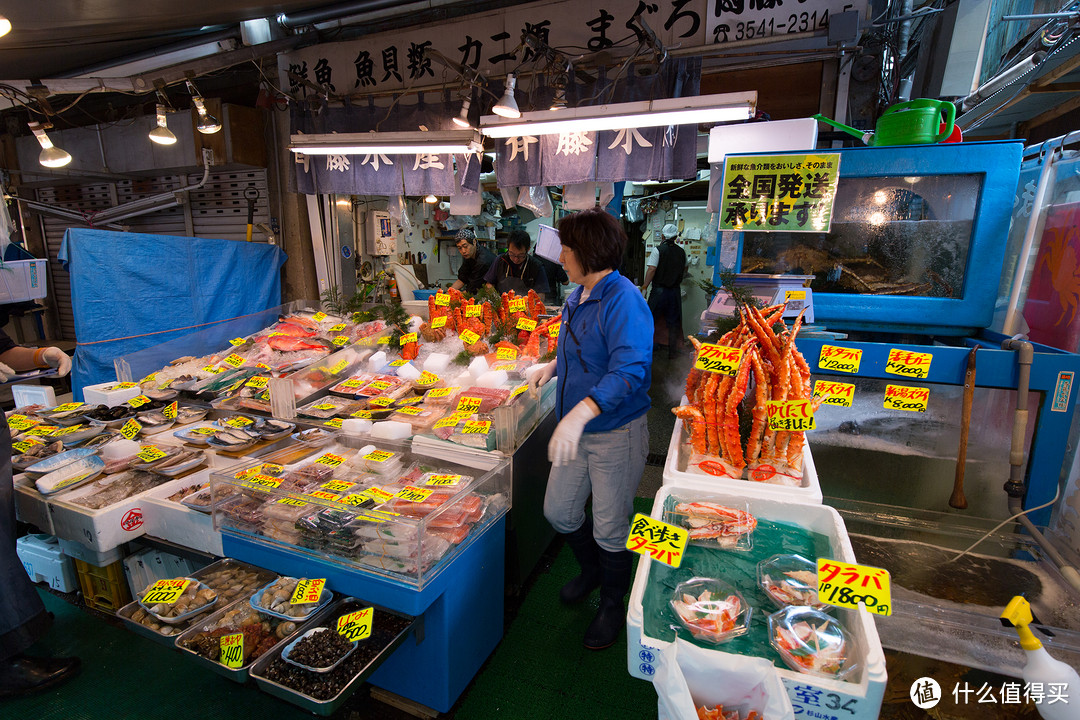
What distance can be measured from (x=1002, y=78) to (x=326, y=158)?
6119mm

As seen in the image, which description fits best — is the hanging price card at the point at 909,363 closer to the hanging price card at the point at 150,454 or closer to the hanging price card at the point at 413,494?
the hanging price card at the point at 413,494

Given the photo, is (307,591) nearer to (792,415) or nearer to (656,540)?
(656,540)

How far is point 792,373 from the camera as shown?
2.21 m

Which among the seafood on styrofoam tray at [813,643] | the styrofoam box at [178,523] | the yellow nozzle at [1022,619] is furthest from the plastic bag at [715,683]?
the styrofoam box at [178,523]

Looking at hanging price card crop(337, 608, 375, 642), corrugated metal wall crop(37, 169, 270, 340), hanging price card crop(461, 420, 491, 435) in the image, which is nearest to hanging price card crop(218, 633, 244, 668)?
hanging price card crop(337, 608, 375, 642)

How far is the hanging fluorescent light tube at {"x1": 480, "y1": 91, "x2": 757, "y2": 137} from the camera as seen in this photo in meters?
2.97

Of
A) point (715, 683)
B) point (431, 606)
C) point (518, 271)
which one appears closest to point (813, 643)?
point (715, 683)

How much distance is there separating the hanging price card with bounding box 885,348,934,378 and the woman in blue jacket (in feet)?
3.78

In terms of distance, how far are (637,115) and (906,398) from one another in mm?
2204

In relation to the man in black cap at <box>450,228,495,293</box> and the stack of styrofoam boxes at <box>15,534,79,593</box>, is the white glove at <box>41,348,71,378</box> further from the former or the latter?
the man in black cap at <box>450,228,495,293</box>

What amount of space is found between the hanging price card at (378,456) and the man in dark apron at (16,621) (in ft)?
5.58

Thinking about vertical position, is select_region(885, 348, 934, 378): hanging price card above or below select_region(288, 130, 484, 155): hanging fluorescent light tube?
below

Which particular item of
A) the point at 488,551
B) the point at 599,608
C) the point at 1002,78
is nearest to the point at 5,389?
the point at 488,551

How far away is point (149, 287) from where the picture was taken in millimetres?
5707
